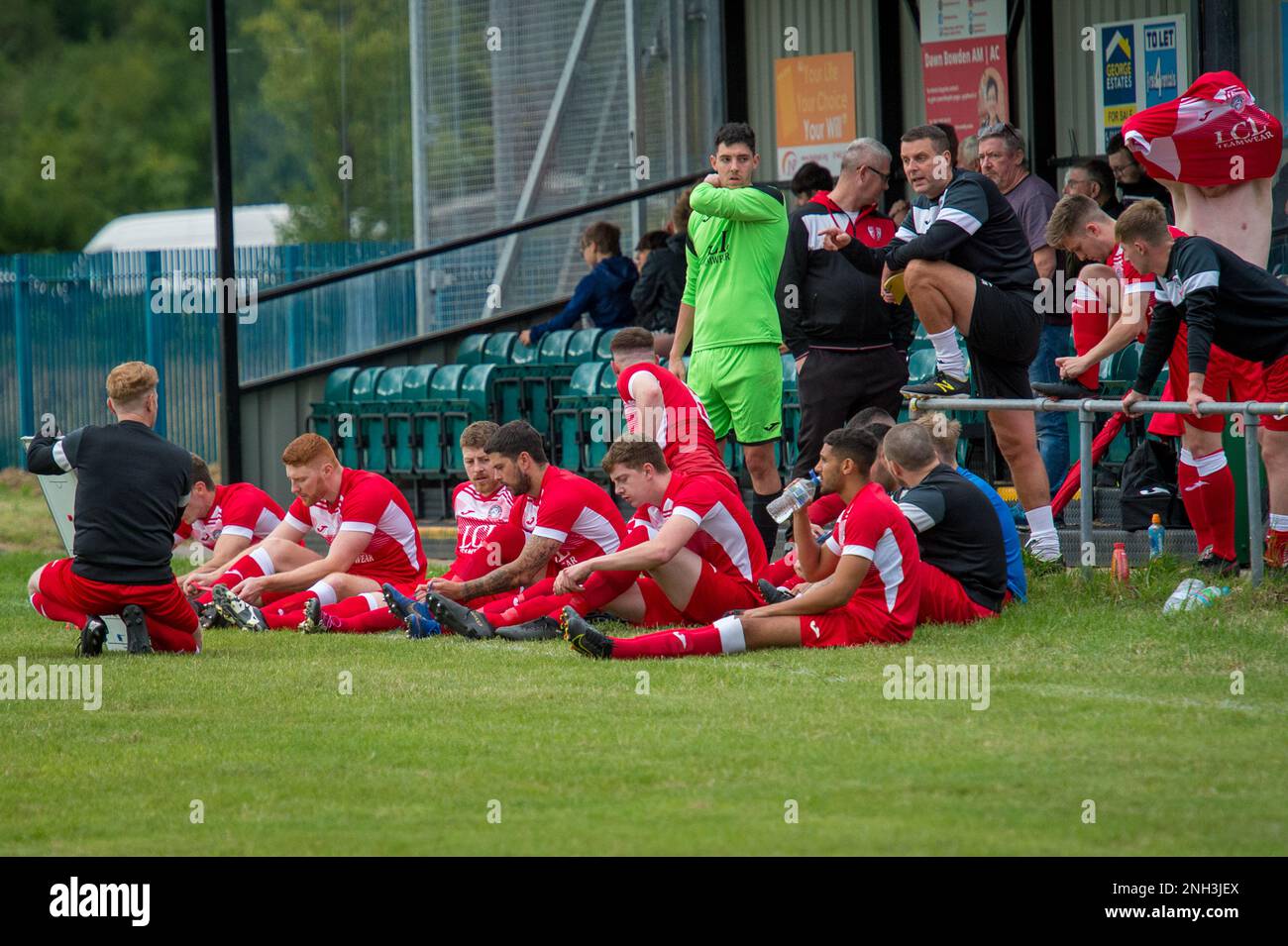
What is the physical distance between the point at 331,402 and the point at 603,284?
10.3 ft

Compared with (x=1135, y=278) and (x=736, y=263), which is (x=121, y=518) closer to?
(x=736, y=263)

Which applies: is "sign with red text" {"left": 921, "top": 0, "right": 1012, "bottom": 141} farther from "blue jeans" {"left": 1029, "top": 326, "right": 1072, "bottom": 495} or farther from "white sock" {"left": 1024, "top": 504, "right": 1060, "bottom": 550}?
"white sock" {"left": 1024, "top": 504, "right": 1060, "bottom": 550}

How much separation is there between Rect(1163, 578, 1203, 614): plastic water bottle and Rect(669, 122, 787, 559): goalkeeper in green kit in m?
2.79

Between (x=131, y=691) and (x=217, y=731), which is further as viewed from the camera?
(x=131, y=691)

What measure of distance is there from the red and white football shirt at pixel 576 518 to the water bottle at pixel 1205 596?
3.03 m

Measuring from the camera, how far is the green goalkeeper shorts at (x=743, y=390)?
11234 mm

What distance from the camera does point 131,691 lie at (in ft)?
27.1

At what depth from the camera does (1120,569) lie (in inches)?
385

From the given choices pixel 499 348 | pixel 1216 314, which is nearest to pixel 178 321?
pixel 499 348

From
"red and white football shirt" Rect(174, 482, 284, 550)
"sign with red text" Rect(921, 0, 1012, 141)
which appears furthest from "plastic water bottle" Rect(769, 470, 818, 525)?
"sign with red text" Rect(921, 0, 1012, 141)

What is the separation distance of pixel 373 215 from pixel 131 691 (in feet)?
39.1
